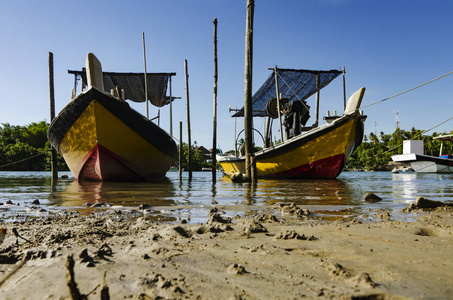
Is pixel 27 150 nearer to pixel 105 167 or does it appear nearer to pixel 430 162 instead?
pixel 105 167

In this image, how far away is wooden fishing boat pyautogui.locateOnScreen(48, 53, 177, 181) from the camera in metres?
9.40

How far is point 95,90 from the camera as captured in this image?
30.1 feet

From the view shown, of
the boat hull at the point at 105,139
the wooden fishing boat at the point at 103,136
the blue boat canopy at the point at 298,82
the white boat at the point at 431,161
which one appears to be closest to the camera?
the wooden fishing boat at the point at 103,136

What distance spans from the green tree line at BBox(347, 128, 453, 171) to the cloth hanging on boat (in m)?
48.4

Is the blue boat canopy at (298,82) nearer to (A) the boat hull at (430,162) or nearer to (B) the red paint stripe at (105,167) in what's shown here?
(B) the red paint stripe at (105,167)

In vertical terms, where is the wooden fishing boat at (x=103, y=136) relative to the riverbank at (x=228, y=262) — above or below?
above

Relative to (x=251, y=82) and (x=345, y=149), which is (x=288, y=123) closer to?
(x=345, y=149)

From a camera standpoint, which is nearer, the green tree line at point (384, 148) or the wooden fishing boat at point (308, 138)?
the wooden fishing boat at point (308, 138)

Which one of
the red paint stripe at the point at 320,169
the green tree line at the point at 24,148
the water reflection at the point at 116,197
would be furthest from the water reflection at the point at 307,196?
the green tree line at the point at 24,148

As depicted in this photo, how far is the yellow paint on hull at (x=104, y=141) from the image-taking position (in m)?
9.68

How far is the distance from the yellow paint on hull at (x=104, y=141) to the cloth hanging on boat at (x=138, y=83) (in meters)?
3.15

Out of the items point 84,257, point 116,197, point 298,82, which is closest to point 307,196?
point 116,197

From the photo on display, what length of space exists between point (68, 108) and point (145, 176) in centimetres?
370

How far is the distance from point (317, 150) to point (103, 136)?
7937 mm
